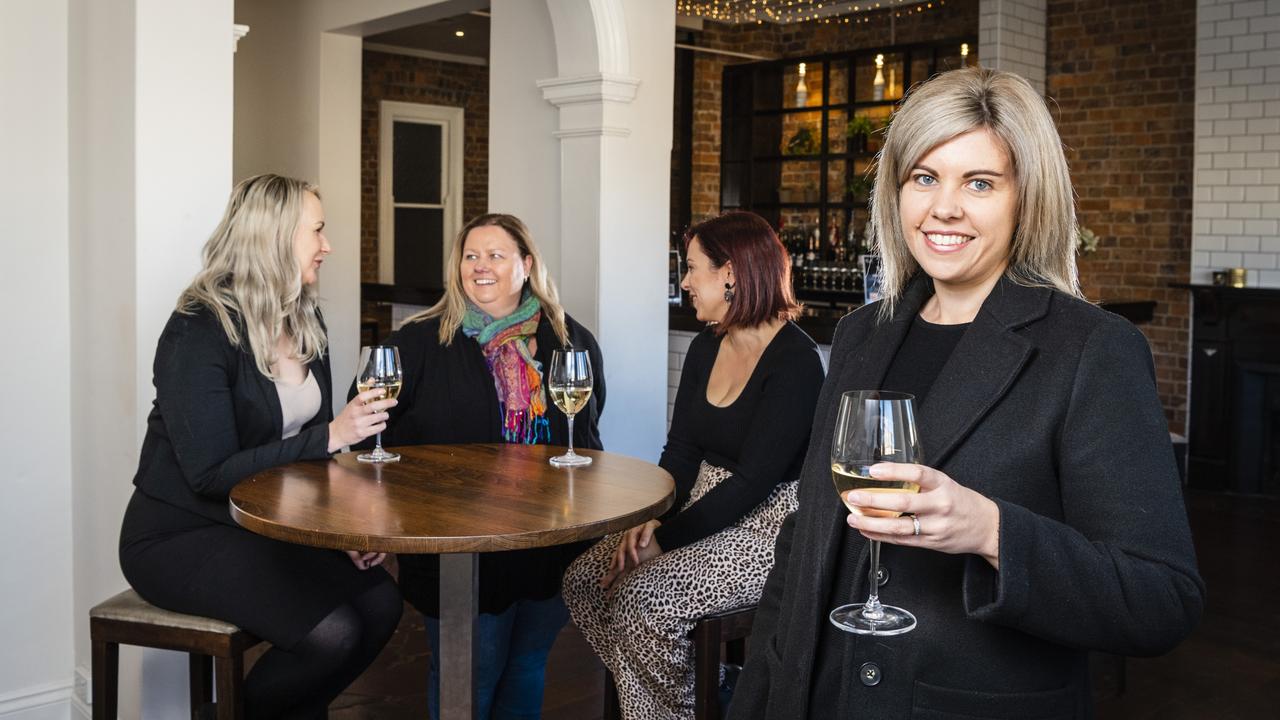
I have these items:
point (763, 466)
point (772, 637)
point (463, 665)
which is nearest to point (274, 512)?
point (463, 665)

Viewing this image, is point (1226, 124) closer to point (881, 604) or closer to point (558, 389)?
point (558, 389)

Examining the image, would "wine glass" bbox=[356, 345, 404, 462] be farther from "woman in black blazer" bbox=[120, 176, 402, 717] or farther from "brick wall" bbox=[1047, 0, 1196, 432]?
"brick wall" bbox=[1047, 0, 1196, 432]

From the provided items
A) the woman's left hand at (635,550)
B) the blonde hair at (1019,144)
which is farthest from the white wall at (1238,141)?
the blonde hair at (1019,144)

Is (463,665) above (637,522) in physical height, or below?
below

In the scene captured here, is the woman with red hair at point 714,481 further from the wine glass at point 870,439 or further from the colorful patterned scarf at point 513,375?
the wine glass at point 870,439

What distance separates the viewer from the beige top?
8.79ft

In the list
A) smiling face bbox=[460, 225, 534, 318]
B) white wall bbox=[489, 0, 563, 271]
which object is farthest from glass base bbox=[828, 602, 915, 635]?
white wall bbox=[489, 0, 563, 271]

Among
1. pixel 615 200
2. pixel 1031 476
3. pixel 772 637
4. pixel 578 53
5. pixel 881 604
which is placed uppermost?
pixel 578 53

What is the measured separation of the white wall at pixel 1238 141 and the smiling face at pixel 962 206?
20.5 ft

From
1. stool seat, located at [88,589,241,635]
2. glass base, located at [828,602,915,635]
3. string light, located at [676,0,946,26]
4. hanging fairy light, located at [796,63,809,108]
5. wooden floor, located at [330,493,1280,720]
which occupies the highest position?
string light, located at [676,0,946,26]

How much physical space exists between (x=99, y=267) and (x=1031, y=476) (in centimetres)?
261

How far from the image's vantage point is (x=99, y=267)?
3.01 meters

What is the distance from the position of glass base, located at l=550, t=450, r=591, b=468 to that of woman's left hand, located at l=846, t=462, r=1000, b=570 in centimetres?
Result: 150

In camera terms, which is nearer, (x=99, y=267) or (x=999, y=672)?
(x=999, y=672)
